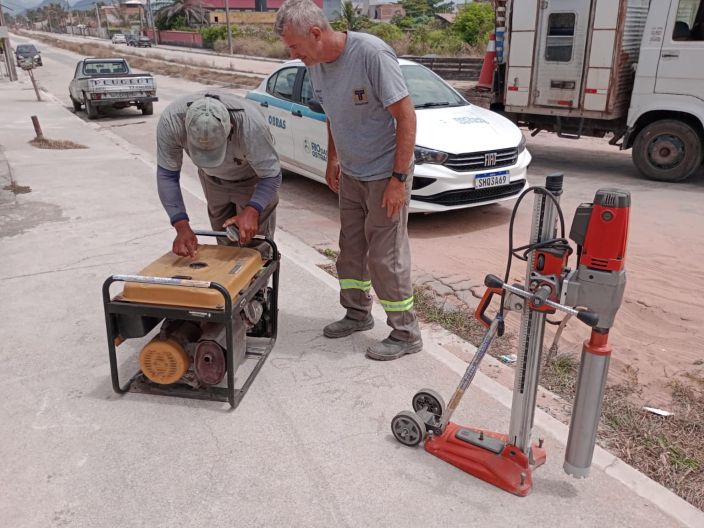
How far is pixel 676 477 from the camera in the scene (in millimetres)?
2547

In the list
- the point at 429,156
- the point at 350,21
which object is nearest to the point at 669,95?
the point at 429,156

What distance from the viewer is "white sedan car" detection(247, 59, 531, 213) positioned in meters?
5.83

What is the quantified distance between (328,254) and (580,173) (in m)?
5.35

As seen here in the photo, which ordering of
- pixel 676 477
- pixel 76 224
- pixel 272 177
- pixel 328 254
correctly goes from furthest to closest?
1. pixel 76 224
2. pixel 328 254
3. pixel 272 177
4. pixel 676 477

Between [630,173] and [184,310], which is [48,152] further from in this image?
[630,173]

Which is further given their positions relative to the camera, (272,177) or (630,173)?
(630,173)

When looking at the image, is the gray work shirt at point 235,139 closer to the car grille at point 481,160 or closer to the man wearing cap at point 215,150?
the man wearing cap at point 215,150

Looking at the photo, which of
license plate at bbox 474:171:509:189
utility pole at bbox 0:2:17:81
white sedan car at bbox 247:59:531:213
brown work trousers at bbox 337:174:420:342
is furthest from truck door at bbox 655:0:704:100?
utility pole at bbox 0:2:17:81

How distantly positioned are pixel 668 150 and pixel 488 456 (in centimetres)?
725

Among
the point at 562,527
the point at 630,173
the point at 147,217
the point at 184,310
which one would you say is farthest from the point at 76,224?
the point at 630,173

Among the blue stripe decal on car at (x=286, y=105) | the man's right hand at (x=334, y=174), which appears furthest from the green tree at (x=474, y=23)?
the man's right hand at (x=334, y=174)

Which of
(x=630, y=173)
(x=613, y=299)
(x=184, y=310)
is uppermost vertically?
(x=613, y=299)

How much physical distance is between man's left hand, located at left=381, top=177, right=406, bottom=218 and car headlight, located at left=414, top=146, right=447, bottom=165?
276cm

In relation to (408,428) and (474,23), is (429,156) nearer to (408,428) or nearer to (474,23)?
(408,428)
